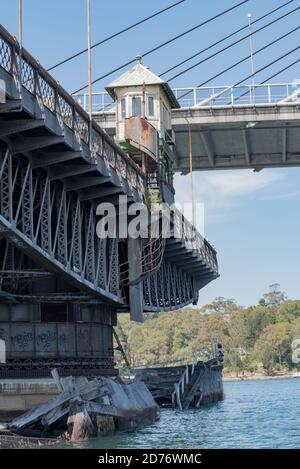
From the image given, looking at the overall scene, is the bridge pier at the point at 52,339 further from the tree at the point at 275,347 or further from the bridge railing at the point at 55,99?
the tree at the point at 275,347

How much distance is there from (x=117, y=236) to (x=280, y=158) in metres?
25.8

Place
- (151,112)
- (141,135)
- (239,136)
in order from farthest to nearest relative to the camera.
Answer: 1. (239,136)
2. (151,112)
3. (141,135)

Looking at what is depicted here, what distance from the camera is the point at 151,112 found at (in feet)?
185

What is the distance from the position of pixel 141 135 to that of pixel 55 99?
20093mm

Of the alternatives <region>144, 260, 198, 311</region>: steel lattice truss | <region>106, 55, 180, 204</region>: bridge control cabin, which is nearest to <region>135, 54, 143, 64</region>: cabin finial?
<region>106, 55, 180, 204</region>: bridge control cabin

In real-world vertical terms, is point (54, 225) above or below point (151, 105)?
below

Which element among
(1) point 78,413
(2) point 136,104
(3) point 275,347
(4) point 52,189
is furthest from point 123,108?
(3) point 275,347

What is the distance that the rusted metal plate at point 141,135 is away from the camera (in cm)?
5125

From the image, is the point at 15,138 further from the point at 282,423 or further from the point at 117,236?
the point at 282,423

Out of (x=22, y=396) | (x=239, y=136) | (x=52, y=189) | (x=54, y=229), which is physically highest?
(x=239, y=136)

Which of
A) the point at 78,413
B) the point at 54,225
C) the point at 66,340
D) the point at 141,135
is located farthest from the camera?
the point at 141,135

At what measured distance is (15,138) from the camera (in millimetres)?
30781

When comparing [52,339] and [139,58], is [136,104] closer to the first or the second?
[139,58]

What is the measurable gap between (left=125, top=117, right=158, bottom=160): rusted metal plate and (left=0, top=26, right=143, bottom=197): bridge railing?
9347 mm
